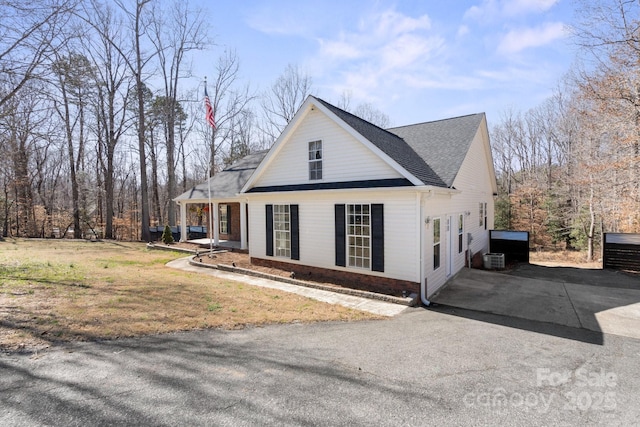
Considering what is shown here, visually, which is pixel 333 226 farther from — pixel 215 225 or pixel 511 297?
pixel 215 225

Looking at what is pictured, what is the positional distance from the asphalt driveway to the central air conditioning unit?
778cm

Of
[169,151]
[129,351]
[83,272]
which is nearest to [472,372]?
[129,351]

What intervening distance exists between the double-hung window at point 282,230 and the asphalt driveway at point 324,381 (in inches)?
232

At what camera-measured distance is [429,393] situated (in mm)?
3676

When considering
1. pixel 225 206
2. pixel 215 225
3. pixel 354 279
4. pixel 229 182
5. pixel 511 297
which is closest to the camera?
pixel 511 297

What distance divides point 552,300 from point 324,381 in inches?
303

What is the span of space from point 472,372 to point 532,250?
2572 cm

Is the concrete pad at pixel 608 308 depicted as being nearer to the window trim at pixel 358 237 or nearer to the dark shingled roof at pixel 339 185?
the dark shingled roof at pixel 339 185

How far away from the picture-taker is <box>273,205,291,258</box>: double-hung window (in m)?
11.4

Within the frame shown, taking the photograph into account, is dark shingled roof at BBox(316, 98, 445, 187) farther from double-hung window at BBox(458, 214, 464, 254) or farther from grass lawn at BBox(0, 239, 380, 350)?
grass lawn at BBox(0, 239, 380, 350)

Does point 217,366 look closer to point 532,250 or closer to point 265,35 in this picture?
point 265,35

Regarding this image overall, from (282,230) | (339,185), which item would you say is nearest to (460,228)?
(339,185)

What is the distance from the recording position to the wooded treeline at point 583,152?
12.0m

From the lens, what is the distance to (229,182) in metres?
18.5
